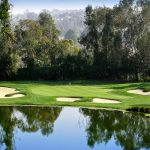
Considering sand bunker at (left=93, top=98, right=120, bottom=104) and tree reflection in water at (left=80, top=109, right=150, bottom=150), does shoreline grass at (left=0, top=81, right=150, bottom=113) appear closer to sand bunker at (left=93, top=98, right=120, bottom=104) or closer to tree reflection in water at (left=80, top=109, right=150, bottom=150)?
sand bunker at (left=93, top=98, right=120, bottom=104)

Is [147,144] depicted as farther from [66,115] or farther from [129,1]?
[129,1]

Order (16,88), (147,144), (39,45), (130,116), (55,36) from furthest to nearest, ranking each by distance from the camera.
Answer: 1. (55,36)
2. (39,45)
3. (16,88)
4. (130,116)
5. (147,144)

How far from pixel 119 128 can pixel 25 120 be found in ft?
25.6

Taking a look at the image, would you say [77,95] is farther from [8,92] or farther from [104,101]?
[8,92]

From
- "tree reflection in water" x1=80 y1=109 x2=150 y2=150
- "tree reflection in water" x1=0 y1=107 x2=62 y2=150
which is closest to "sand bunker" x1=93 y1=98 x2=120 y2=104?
"tree reflection in water" x1=80 y1=109 x2=150 y2=150

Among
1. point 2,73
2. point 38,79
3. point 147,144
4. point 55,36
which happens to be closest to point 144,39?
point 38,79

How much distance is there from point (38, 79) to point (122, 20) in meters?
22.1

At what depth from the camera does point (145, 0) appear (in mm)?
91500

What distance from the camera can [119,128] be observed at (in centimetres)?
2925

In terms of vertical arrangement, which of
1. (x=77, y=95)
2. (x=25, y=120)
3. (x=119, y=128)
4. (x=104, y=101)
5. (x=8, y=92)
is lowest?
(x=119, y=128)

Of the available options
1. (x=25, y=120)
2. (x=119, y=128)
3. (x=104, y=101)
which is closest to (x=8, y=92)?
(x=104, y=101)

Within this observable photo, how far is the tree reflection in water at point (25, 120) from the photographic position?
26220mm

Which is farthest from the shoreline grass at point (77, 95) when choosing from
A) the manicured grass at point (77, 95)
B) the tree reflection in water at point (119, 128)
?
the tree reflection in water at point (119, 128)

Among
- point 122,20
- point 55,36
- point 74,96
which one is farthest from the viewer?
point 55,36
